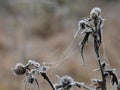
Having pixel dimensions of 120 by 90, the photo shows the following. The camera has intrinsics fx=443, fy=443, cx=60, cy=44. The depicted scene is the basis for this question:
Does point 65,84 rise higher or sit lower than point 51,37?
lower

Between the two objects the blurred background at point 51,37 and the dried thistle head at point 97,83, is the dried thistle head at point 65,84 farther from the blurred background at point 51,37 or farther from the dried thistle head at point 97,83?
the blurred background at point 51,37

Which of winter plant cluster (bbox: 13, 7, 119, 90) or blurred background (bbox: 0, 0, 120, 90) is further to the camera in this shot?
blurred background (bbox: 0, 0, 120, 90)

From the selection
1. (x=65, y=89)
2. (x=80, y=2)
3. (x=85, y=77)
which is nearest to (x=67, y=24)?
(x=80, y=2)

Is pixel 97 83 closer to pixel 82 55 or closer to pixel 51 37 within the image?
pixel 82 55

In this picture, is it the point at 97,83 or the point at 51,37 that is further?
the point at 51,37

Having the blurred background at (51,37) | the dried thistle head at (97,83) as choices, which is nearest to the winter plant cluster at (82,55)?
the dried thistle head at (97,83)

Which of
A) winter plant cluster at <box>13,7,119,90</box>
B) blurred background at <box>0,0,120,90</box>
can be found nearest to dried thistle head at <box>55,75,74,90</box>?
winter plant cluster at <box>13,7,119,90</box>

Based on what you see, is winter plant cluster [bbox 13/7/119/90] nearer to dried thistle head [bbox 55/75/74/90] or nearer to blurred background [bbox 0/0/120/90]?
dried thistle head [bbox 55/75/74/90]

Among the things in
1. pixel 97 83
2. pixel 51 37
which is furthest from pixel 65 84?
pixel 51 37
